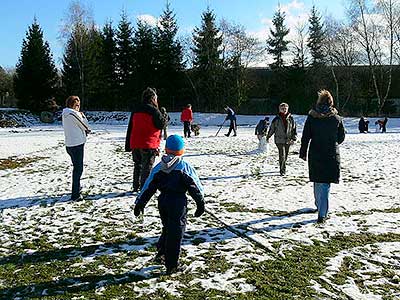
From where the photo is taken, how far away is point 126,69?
52844mm

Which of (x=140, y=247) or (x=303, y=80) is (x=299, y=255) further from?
(x=303, y=80)

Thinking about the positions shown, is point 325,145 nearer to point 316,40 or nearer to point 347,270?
point 347,270

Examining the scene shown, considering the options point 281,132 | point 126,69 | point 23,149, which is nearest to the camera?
point 281,132

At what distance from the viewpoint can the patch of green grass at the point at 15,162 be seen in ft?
41.4

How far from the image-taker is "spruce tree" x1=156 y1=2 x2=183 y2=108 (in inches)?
1970

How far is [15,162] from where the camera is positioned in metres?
13.5

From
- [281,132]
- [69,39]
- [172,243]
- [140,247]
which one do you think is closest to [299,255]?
[172,243]

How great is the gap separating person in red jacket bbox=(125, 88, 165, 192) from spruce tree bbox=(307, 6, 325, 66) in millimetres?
43859

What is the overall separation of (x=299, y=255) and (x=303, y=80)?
45.5 metres

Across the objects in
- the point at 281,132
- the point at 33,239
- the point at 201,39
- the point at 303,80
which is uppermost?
the point at 201,39

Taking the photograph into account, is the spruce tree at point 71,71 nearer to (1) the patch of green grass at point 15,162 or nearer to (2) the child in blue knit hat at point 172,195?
(1) the patch of green grass at point 15,162

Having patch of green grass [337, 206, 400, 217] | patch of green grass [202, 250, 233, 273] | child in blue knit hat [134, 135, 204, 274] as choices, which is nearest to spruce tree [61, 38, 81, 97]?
patch of green grass [337, 206, 400, 217]

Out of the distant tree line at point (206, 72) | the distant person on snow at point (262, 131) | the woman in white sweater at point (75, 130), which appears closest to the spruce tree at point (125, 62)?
the distant tree line at point (206, 72)

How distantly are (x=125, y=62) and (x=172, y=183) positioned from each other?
50.2 meters
